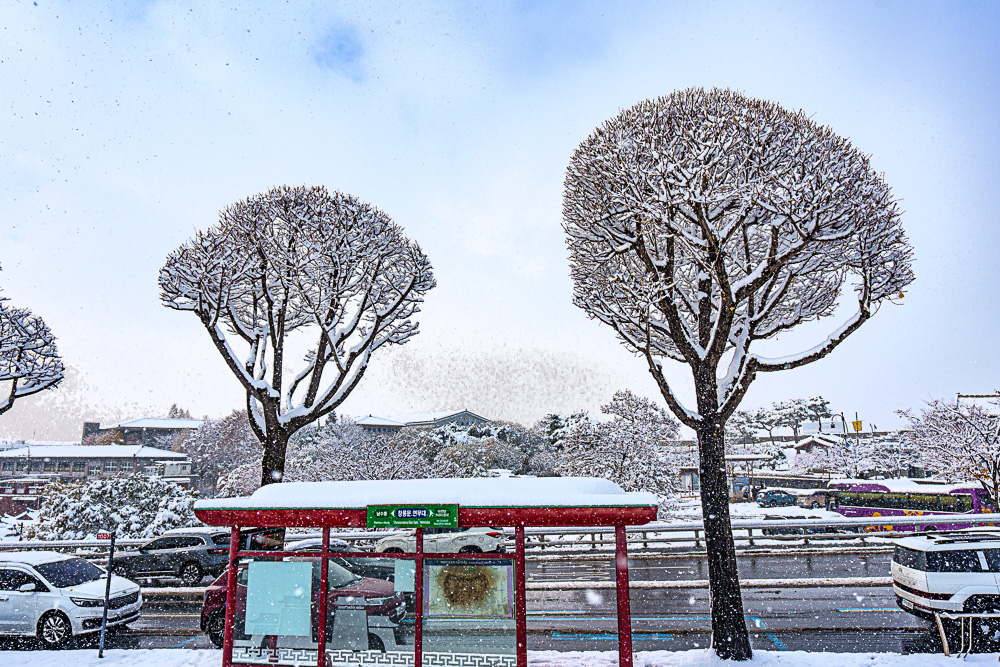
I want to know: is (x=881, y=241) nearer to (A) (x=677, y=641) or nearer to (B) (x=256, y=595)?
(A) (x=677, y=641)

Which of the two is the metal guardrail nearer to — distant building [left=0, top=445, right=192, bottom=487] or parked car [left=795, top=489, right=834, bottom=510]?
parked car [left=795, top=489, right=834, bottom=510]

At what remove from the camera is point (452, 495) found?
7.50 metres

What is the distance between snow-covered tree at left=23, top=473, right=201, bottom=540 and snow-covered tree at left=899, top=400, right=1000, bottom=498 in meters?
40.4

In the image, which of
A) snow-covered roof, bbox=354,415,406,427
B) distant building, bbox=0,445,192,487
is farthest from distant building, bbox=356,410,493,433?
distant building, bbox=0,445,192,487

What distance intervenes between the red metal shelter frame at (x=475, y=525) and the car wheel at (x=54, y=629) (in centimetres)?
716

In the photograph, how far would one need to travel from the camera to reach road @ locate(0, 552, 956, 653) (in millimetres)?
10922

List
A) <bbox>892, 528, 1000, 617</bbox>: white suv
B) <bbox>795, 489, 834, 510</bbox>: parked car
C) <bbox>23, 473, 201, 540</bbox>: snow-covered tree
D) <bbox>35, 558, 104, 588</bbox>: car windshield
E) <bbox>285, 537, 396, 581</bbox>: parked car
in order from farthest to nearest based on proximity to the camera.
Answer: <bbox>795, 489, 834, 510</bbox>: parked car → <bbox>23, 473, 201, 540</bbox>: snow-covered tree → <bbox>35, 558, 104, 588</bbox>: car windshield → <bbox>892, 528, 1000, 617</bbox>: white suv → <bbox>285, 537, 396, 581</bbox>: parked car

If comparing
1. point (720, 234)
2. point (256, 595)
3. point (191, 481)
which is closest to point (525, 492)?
point (256, 595)

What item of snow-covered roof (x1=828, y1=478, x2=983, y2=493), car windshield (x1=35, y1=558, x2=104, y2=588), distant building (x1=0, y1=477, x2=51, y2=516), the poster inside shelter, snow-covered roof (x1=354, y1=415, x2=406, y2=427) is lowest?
distant building (x1=0, y1=477, x2=51, y2=516)

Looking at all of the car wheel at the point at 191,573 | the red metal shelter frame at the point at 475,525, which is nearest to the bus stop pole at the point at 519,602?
the red metal shelter frame at the point at 475,525

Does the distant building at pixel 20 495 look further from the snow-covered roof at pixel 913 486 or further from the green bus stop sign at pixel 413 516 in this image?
the snow-covered roof at pixel 913 486

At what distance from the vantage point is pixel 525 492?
294 inches

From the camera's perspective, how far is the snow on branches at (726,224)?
30.1 feet

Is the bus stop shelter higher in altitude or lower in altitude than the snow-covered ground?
higher
